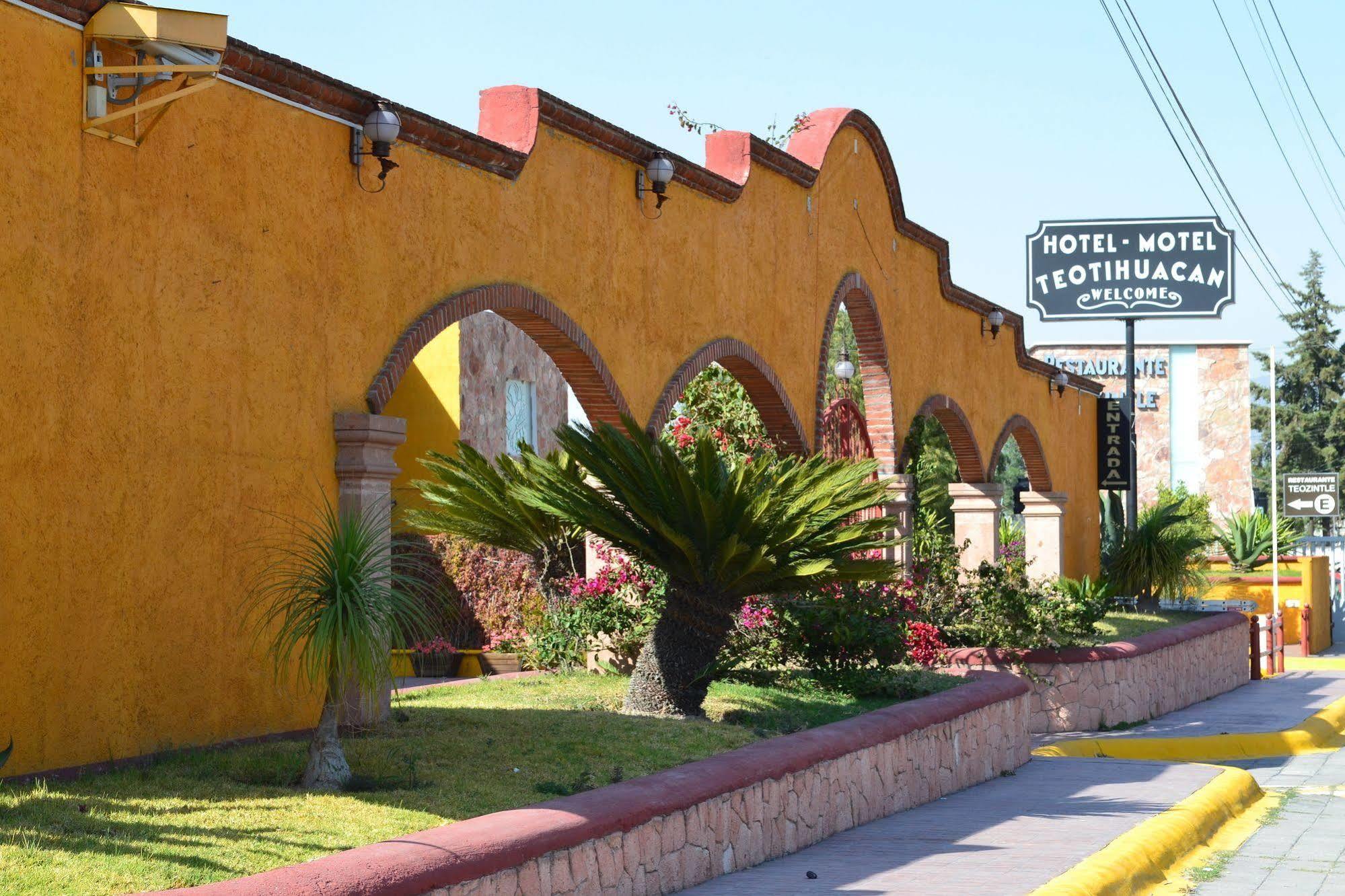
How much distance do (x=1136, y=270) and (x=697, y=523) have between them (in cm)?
2334

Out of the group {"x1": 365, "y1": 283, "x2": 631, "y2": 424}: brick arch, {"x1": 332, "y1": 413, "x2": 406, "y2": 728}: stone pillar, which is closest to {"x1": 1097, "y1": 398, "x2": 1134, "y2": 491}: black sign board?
{"x1": 365, "y1": 283, "x2": 631, "y2": 424}: brick arch

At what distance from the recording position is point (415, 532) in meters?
19.1

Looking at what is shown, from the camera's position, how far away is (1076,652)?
16984mm

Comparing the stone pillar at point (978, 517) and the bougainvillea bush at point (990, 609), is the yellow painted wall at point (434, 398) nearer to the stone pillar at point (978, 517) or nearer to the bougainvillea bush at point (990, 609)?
the stone pillar at point (978, 517)

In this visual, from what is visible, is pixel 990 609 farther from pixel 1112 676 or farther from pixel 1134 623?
pixel 1134 623

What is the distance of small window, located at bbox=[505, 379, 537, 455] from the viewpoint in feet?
76.9

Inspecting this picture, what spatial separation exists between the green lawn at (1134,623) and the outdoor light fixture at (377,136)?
11.4 m

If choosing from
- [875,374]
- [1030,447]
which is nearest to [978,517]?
[1030,447]

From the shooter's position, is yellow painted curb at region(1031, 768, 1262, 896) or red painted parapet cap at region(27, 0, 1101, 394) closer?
yellow painted curb at region(1031, 768, 1262, 896)

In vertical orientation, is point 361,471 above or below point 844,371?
below

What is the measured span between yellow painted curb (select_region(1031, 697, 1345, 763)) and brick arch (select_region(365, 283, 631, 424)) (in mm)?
5870

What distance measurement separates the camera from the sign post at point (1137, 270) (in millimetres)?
30750

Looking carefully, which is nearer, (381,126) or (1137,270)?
(381,126)

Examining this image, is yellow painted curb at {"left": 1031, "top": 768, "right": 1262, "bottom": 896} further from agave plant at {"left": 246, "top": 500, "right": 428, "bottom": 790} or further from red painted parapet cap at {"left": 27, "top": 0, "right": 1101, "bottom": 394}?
red painted parapet cap at {"left": 27, "top": 0, "right": 1101, "bottom": 394}
